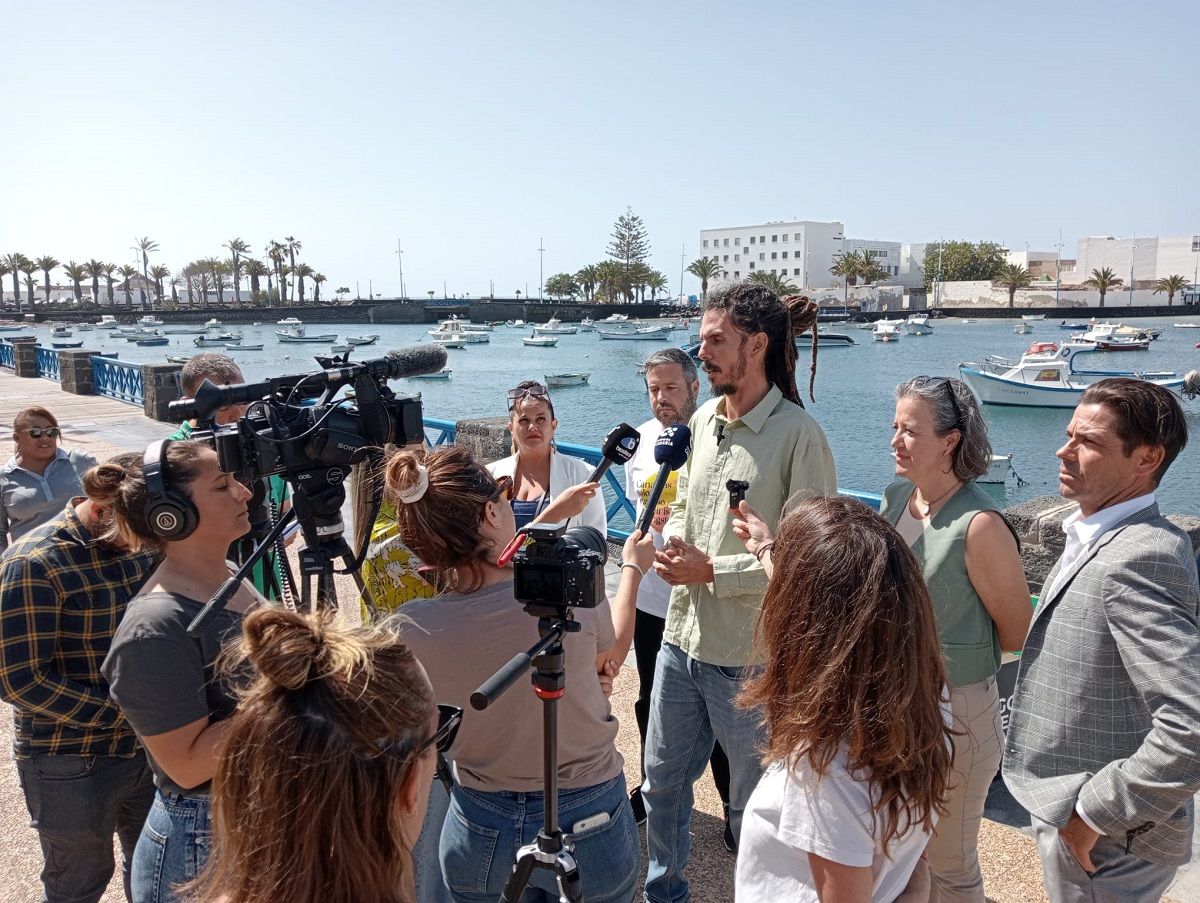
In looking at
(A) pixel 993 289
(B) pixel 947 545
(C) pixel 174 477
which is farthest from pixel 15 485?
(A) pixel 993 289

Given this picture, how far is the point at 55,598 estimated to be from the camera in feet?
8.19

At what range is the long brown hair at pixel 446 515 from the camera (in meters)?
2.08

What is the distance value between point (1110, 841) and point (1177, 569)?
27.1 inches

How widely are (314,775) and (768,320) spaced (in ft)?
7.47

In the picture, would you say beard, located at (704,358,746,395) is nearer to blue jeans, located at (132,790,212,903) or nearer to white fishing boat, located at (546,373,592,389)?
blue jeans, located at (132,790,212,903)

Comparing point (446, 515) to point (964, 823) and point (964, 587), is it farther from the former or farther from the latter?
point (964, 823)

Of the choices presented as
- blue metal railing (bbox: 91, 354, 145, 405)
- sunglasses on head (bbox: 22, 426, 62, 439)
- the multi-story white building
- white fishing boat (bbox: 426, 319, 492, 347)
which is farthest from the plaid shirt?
the multi-story white building

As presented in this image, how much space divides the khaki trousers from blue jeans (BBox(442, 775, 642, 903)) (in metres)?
1.01

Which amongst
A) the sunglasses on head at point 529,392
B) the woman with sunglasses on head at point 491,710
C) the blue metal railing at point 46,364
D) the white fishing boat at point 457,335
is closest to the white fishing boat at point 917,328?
the white fishing boat at point 457,335

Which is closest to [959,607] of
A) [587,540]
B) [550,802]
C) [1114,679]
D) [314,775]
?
[1114,679]

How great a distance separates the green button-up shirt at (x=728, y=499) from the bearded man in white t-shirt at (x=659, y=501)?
28 centimetres

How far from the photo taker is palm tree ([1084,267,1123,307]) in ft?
373

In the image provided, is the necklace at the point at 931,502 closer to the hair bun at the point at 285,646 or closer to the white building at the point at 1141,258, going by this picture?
the hair bun at the point at 285,646

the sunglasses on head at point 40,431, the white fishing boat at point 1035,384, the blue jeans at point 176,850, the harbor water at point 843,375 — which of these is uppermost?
the sunglasses on head at point 40,431
